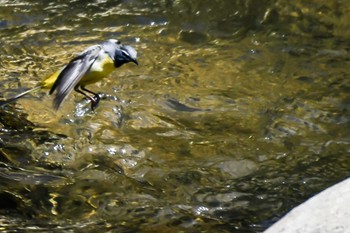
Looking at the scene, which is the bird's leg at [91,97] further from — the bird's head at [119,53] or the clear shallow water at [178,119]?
the bird's head at [119,53]

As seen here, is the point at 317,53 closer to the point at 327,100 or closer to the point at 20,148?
the point at 327,100

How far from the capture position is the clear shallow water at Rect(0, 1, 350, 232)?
5.81 meters

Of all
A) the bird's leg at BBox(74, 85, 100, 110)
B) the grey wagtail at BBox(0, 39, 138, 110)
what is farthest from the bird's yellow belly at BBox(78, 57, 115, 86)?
the bird's leg at BBox(74, 85, 100, 110)

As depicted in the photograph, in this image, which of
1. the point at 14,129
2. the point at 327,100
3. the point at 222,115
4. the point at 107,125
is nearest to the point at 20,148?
the point at 14,129

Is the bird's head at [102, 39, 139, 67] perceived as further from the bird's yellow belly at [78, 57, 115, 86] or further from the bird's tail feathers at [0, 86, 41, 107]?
the bird's tail feathers at [0, 86, 41, 107]

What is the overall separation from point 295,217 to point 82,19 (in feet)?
15.6

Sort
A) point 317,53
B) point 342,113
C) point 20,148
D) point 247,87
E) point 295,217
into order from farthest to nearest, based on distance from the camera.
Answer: point 317,53 < point 247,87 < point 342,113 < point 20,148 < point 295,217

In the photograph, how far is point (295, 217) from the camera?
4258 mm

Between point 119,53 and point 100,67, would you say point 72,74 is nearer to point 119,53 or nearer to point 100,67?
point 100,67

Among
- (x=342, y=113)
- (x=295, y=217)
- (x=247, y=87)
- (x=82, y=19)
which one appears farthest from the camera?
(x=82, y=19)

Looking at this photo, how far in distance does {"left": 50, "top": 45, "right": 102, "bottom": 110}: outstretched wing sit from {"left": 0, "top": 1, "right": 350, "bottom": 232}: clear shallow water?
1.43 feet

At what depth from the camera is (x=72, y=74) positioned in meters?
6.38

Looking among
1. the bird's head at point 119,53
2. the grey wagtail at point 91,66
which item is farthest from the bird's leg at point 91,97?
the bird's head at point 119,53

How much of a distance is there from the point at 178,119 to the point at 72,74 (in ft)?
3.16
